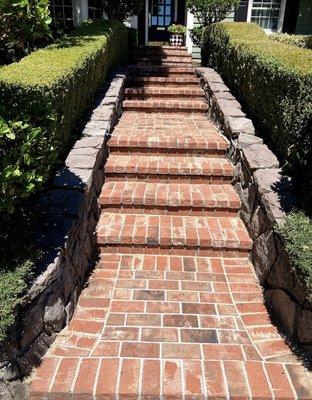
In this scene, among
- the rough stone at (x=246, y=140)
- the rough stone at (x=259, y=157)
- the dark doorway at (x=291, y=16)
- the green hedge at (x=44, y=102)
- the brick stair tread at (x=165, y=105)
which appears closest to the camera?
the green hedge at (x=44, y=102)

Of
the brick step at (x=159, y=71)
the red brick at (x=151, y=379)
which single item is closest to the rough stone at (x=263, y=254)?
the red brick at (x=151, y=379)

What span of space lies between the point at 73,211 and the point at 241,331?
198cm

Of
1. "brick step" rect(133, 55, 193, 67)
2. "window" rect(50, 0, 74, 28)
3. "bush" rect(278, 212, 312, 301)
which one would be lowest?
"bush" rect(278, 212, 312, 301)

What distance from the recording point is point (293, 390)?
261 cm

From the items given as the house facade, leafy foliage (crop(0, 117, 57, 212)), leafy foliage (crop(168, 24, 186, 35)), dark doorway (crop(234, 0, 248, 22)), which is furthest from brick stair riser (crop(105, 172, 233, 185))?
dark doorway (crop(234, 0, 248, 22))

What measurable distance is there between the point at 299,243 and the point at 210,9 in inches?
429

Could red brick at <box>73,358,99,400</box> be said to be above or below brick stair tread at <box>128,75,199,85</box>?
below

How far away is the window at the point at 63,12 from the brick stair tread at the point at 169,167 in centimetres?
799

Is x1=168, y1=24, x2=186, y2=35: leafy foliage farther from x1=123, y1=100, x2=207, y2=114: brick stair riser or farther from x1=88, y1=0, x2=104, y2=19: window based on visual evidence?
x1=123, y1=100, x2=207, y2=114: brick stair riser

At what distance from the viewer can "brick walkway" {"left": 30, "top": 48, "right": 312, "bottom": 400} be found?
266 cm

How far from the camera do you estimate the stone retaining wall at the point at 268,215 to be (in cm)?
299

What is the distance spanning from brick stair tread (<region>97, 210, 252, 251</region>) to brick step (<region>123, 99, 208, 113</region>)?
3775 mm

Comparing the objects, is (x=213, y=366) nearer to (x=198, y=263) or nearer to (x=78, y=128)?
(x=198, y=263)

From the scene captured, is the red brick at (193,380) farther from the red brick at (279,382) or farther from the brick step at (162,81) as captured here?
the brick step at (162,81)
